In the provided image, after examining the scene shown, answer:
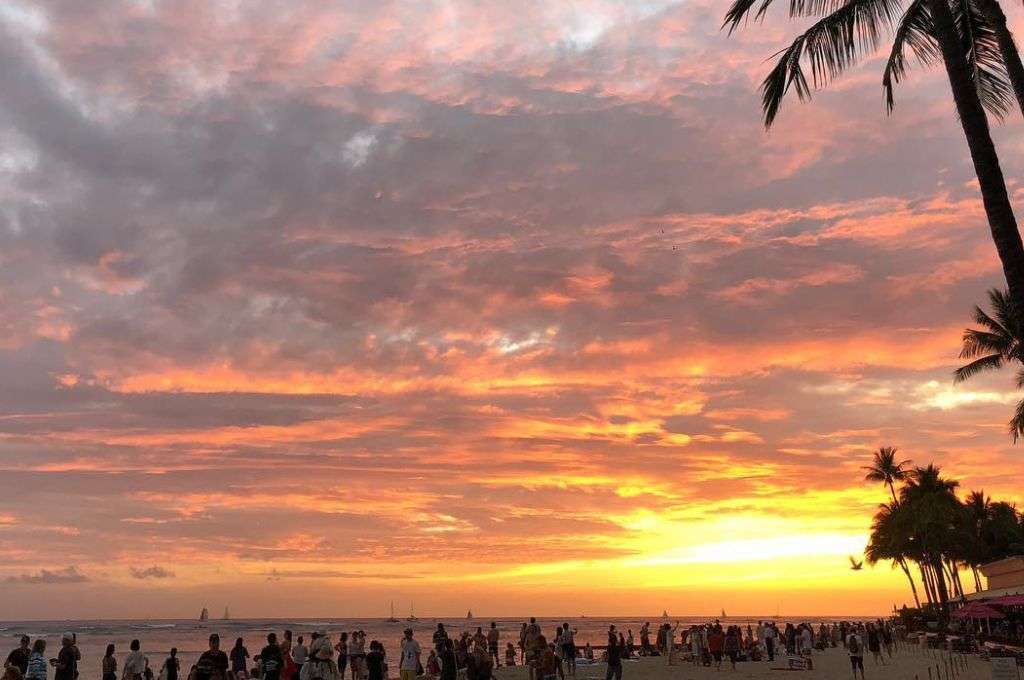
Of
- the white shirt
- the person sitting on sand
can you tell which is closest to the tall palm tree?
the person sitting on sand

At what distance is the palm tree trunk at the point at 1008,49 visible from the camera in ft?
47.8

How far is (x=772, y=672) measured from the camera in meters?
31.9

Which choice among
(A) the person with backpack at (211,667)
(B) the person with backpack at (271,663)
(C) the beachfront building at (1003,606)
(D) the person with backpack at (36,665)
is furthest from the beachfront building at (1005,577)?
(D) the person with backpack at (36,665)

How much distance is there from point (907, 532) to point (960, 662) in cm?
5203

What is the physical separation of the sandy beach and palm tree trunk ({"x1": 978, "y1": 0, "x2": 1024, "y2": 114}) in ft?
63.5

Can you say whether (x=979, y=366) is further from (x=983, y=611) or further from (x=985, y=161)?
(x=985, y=161)

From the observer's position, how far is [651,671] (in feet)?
108

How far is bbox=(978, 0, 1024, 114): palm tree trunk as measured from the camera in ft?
47.8

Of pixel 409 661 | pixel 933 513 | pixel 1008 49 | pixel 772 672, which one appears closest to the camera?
pixel 1008 49

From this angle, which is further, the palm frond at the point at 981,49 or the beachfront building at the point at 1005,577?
the beachfront building at the point at 1005,577

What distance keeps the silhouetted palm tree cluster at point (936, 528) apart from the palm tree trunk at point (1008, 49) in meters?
69.2

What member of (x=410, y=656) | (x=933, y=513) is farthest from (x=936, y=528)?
(x=410, y=656)

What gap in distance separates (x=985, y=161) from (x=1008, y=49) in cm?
360

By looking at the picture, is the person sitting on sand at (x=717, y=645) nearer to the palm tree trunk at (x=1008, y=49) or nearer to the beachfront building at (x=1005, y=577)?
the beachfront building at (x=1005, y=577)
